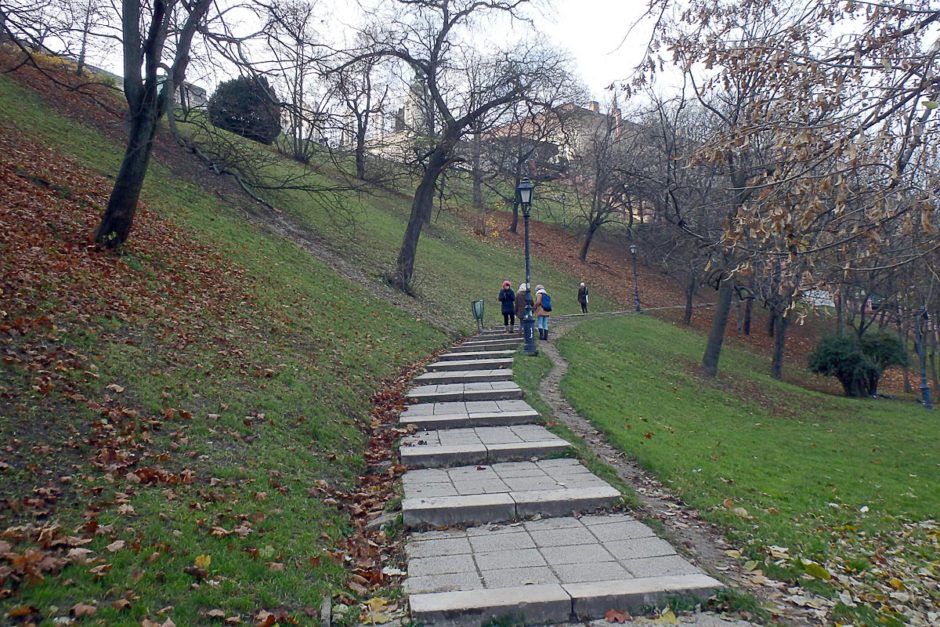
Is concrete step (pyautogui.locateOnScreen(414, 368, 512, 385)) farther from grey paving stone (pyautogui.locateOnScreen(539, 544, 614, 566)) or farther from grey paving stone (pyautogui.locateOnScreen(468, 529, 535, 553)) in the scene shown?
grey paving stone (pyautogui.locateOnScreen(539, 544, 614, 566))

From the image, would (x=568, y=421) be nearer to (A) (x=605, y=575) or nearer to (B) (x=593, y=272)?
(A) (x=605, y=575)

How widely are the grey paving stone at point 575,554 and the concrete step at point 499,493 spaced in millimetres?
692

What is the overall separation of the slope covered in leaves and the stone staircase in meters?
0.50

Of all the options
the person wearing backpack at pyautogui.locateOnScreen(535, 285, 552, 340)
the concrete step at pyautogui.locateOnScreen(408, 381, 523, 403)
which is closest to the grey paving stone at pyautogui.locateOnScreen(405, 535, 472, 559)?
→ the concrete step at pyautogui.locateOnScreen(408, 381, 523, 403)

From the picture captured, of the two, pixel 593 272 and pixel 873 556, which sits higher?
pixel 593 272

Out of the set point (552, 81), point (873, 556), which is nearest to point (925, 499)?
point (873, 556)

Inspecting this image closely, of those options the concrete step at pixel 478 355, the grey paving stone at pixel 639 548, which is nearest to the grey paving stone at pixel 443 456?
the grey paving stone at pixel 639 548

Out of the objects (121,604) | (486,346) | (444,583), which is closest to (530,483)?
(444,583)

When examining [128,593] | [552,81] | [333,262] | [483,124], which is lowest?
[128,593]

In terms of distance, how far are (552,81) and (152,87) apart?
11232mm

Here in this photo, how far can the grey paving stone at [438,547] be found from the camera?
15.9 feet

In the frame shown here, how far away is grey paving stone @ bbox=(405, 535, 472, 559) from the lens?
4.84 meters

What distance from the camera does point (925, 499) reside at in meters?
8.70

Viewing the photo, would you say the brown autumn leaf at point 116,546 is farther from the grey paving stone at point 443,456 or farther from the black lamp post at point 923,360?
the black lamp post at point 923,360
